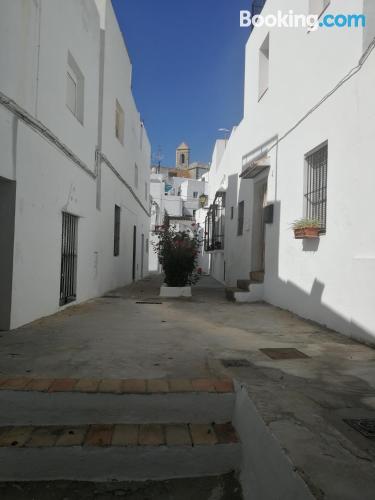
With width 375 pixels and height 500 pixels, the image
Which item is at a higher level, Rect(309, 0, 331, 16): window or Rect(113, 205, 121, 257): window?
Rect(309, 0, 331, 16): window

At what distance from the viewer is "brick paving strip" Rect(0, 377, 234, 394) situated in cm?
233

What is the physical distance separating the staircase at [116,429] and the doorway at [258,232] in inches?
250

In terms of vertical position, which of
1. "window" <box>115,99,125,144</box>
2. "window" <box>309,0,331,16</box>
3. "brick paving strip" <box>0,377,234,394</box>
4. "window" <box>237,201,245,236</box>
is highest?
"window" <box>309,0,331,16</box>

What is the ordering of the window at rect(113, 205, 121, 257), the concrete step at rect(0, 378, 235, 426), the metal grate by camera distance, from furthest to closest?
1. the window at rect(113, 205, 121, 257)
2. the metal grate
3. the concrete step at rect(0, 378, 235, 426)

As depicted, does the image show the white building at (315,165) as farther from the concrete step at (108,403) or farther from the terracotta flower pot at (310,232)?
the concrete step at (108,403)

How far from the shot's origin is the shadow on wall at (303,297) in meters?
4.14

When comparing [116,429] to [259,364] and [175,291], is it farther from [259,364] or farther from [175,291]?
[175,291]

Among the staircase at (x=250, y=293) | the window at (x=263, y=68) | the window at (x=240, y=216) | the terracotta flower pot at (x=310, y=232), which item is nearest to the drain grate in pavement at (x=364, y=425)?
the terracotta flower pot at (x=310, y=232)

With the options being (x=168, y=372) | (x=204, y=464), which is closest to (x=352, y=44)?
(x=168, y=372)

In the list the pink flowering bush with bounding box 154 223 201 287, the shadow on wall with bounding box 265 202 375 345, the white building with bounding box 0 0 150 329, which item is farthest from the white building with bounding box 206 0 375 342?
the white building with bounding box 0 0 150 329

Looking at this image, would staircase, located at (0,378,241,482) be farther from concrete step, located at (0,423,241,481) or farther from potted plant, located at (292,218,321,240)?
potted plant, located at (292,218,321,240)

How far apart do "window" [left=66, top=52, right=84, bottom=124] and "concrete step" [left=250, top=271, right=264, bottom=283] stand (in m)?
4.65

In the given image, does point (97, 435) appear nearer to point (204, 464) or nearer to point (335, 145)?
point (204, 464)

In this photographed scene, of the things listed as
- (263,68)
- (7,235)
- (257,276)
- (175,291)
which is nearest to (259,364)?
(7,235)
